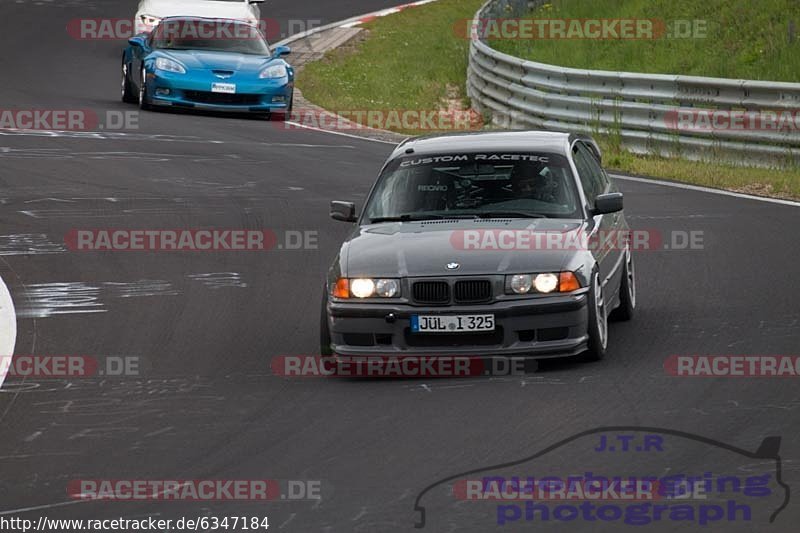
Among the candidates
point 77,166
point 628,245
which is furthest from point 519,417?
point 77,166

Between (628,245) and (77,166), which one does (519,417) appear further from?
(77,166)

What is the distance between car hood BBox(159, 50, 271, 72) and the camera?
1001 inches

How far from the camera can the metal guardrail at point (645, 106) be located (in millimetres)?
20266

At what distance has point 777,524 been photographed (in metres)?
6.83

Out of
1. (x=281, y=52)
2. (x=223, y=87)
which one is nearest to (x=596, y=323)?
(x=223, y=87)

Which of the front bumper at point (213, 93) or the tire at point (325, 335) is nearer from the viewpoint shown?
the tire at point (325, 335)

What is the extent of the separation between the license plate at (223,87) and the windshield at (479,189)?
46.6 feet

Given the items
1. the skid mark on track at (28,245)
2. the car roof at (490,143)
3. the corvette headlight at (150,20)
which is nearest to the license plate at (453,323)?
the car roof at (490,143)

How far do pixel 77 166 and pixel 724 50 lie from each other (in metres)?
11.6

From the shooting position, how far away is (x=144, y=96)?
25.8 m

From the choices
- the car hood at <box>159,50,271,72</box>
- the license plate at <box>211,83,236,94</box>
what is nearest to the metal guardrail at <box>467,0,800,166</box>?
the car hood at <box>159,50,271,72</box>

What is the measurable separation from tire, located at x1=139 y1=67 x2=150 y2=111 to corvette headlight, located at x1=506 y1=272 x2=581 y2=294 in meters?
16.3

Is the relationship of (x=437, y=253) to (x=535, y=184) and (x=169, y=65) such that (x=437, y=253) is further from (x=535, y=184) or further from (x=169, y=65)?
(x=169, y=65)

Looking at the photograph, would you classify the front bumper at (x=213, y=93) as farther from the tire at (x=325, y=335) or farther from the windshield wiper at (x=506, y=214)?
the tire at (x=325, y=335)
